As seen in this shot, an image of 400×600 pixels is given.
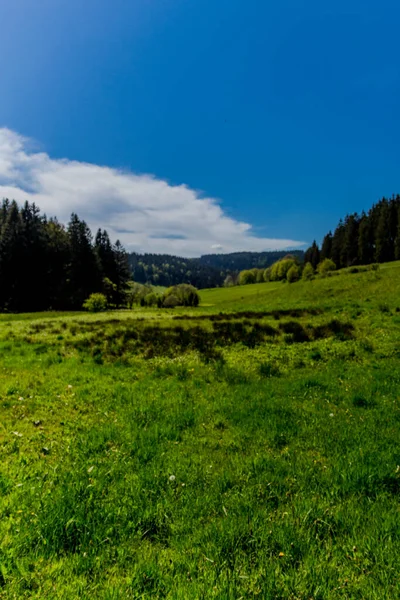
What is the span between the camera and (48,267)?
231 feet

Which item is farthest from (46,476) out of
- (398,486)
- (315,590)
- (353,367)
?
(353,367)

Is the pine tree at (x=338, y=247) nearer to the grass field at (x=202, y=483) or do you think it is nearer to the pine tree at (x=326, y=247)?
the pine tree at (x=326, y=247)

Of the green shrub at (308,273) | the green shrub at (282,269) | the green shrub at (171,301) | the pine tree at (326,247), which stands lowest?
the green shrub at (171,301)

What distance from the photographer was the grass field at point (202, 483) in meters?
3.29

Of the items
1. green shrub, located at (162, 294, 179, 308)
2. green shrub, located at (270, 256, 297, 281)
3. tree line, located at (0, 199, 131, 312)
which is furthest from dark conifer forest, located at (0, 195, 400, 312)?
green shrub, located at (270, 256, 297, 281)

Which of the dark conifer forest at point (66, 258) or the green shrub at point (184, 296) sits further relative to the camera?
the green shrub at point (184, 296)

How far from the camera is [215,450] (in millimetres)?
5824

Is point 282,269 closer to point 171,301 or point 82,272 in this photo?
point 171,301

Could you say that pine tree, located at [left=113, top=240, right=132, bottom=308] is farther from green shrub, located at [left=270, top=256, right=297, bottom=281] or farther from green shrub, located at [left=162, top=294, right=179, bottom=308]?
green shrub, located at [left=270, top=256, right=297, bottom=281]

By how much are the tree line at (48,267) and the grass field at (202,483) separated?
62.7 m

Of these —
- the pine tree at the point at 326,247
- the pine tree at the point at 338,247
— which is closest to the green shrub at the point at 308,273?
the pine tree at the point at 338,247

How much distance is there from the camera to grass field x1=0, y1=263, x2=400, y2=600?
3289 mm

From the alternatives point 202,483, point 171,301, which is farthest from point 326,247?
point 202,483

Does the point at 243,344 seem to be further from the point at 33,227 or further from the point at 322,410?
the point at 33,227
